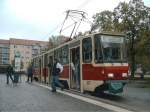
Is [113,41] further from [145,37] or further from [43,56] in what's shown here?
[145,37]

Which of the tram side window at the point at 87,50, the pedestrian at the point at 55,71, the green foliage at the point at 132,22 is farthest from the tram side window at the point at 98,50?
the green foliage at the point at 132,22

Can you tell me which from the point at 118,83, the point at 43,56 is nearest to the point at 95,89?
the point at 118,83

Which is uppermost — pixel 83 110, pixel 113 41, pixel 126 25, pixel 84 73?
pixel 126 25

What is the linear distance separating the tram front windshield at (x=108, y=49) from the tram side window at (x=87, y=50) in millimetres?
637

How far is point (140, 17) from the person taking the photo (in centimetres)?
4747

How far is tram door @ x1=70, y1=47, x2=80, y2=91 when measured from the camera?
21.9 m

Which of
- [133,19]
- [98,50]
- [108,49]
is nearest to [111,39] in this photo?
[108,49]

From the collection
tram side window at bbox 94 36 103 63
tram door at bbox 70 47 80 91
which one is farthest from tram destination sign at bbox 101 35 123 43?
tram door at bbox 70 47 80 91

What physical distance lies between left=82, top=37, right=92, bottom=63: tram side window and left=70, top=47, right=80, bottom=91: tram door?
1.29m

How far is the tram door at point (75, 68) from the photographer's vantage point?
21.9 meters

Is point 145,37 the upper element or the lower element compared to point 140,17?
lower

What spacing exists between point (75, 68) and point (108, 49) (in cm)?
388

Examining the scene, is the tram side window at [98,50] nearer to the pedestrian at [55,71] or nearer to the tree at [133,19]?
the pedestrian at [55,71]

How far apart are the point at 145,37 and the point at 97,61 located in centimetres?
2377
